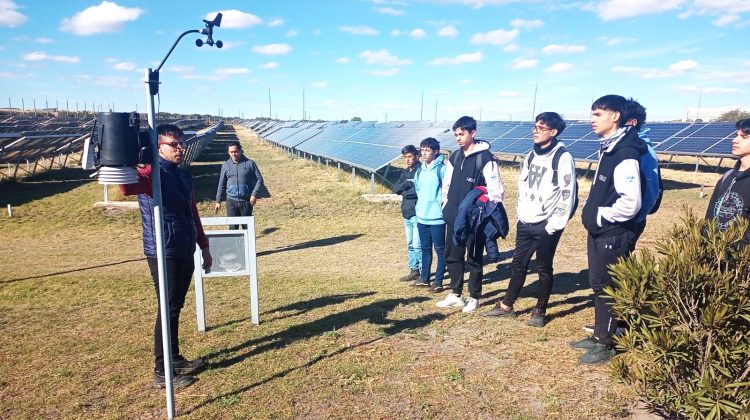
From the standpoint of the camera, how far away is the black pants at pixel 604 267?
3.66 metres

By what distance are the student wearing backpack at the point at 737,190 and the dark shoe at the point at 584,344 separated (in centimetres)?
131

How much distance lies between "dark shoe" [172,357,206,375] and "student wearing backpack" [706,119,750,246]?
3.93 meters

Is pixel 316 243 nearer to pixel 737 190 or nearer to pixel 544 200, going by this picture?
pixel 544 200

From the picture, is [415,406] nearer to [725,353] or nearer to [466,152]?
[725,353]

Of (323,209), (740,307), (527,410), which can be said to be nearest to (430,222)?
(527,410)

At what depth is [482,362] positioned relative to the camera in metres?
3.92

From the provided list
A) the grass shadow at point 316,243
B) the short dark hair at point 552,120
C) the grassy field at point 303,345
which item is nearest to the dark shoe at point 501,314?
the grassy field at point 303,345

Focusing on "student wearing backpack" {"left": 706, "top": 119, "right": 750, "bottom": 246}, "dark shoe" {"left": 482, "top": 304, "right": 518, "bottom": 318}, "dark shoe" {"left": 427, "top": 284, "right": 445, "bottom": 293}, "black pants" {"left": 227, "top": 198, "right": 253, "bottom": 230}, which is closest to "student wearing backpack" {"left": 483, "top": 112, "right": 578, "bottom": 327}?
"dark shoe" {"left": 482, "top": 304, "right": 518, "bottom": 318}

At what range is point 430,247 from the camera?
19.7 ft

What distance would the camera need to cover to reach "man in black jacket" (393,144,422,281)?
6395mm

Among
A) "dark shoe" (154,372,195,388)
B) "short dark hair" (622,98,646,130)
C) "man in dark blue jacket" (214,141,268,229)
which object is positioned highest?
"short dark hair" (622,98,646,130)

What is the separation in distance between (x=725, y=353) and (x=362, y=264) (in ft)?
19.3

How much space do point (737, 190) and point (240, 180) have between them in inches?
260

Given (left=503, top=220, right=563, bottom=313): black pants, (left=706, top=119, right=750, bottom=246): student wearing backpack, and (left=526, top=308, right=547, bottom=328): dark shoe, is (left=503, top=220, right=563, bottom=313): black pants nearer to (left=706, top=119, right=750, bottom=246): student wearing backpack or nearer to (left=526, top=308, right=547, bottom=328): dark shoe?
(left=526, top=308, right=547, bottom=328): dark shoe
